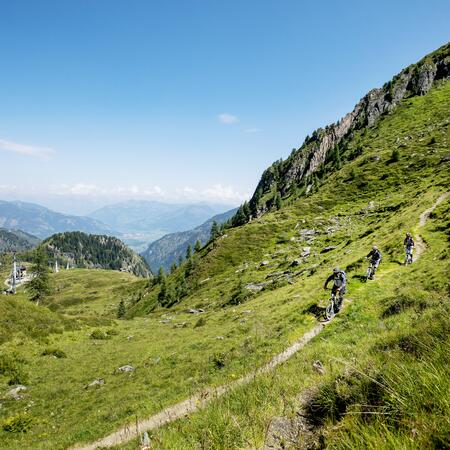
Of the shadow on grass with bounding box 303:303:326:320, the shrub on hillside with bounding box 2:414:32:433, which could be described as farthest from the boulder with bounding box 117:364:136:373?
the shadow on grass with bounding box 303:303:326:320

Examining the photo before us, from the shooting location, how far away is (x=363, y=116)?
153 metres

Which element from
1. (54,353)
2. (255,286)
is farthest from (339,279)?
(255,286)

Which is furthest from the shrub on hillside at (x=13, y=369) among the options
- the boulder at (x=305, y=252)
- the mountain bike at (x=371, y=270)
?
the boulder at (x=305, y=252)

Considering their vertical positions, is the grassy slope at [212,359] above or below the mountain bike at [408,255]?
below

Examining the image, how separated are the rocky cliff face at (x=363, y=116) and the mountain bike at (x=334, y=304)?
12671cm

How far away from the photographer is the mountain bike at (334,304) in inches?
754

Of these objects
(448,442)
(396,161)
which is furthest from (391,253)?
(396,161)

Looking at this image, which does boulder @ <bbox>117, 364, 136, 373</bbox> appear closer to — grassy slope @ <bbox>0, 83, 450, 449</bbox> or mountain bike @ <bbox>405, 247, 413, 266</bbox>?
grassy slope @ <bbox>0, 83, 450, 449</bbox>

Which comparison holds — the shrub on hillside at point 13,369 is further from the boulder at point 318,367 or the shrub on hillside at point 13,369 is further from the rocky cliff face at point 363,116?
the rocky cliff face at point 363,116

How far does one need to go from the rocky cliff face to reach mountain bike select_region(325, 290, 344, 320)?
127m

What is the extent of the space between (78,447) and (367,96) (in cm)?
18705

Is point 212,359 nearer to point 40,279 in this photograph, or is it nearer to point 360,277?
point 360,277

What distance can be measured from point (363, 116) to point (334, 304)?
518 feet

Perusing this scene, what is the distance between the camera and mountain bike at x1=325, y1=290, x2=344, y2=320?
19141 millimetres
